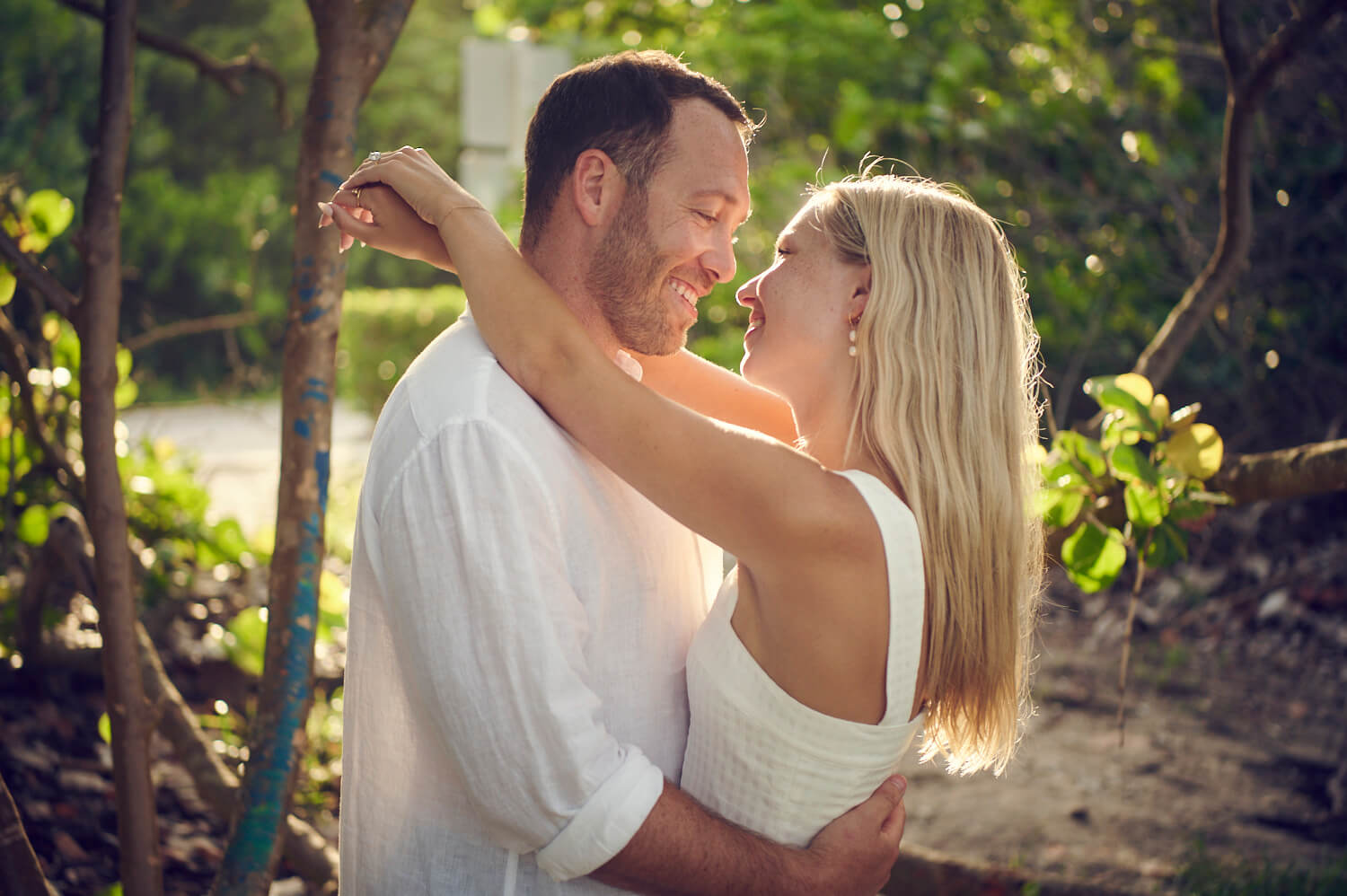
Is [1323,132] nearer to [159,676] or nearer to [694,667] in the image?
[694,667]

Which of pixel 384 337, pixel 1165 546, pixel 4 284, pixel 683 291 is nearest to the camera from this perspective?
pixel 683 291

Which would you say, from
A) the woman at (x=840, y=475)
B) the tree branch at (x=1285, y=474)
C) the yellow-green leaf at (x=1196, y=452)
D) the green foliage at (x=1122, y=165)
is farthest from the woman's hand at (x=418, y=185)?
the green foliage at (x=1122, y=165)

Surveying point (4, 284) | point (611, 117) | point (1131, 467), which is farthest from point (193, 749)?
point (1131, 467)

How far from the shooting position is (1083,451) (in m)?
2.28

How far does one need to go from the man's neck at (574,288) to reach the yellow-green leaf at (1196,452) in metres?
1.18

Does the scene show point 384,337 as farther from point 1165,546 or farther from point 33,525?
point 1165,546

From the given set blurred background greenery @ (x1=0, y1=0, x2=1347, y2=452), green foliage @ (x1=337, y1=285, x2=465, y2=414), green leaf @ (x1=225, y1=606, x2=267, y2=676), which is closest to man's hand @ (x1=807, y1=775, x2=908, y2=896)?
green leaf @ (x1=225, y1=606, x2=267, y2=676)

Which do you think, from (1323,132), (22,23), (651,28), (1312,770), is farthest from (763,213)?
(22,23)

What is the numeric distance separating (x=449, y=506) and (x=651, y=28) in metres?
6.55

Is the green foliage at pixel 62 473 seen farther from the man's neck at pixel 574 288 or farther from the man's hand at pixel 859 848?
the man's hand at pixel 859 848

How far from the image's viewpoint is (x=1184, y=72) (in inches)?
230

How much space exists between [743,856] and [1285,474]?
56.5 inches

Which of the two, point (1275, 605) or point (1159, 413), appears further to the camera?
point (1275, 605)

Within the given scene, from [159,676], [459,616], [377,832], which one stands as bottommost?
[159,676]
